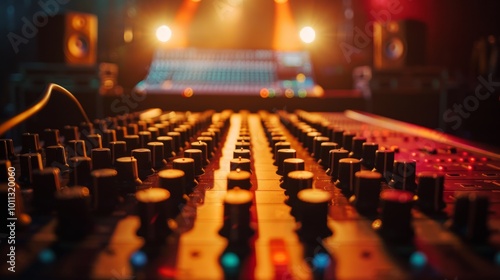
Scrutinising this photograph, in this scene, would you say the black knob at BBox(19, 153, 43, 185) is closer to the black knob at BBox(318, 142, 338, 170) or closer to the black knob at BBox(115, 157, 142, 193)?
the black knob at BBox(115, 157, 142, 193)

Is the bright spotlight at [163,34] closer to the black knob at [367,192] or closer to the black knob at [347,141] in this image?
the black knob at [347,141]

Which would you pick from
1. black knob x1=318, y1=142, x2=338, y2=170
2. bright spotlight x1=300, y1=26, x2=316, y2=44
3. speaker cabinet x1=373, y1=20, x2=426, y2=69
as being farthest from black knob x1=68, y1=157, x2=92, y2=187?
bright spotlight x1=300, y1=26, x2=316, y2=44

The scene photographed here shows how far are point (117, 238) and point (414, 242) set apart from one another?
0.33 m

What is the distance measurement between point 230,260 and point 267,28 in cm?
335

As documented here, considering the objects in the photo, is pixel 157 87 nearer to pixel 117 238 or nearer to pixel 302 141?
pixel 302 141

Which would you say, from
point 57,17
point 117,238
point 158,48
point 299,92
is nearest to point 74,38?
point 57,17

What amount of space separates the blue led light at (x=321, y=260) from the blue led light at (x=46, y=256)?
26 centimetres

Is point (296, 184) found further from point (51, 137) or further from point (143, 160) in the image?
point (51, 137)

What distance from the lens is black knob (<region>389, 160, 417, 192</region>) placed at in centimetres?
64

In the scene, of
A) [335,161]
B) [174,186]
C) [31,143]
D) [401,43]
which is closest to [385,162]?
[335,161]

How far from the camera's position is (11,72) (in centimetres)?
350

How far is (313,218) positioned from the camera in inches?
18.4

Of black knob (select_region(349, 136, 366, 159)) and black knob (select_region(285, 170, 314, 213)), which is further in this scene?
black knob (select_region(349, 136, 366, 159))

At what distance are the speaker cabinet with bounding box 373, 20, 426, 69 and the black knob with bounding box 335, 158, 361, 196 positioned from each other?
2.51 metres
